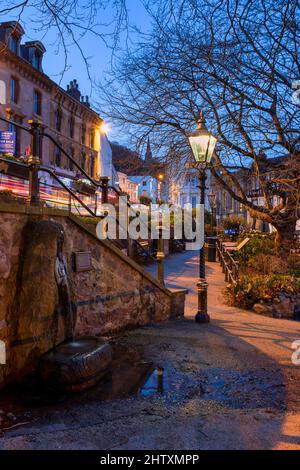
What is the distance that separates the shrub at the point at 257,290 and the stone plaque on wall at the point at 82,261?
501cm

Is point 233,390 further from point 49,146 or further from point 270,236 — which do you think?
point 49,146

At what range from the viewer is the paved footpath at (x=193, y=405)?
3123 millimetres

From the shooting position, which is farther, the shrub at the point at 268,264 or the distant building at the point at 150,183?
the distant building at the point at 150,183

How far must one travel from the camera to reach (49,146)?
29.5 meters

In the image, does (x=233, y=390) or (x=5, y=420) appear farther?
(x=233, y=390)

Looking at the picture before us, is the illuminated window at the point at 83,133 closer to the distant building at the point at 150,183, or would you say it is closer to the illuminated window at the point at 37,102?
the distant building at the point at 150,183

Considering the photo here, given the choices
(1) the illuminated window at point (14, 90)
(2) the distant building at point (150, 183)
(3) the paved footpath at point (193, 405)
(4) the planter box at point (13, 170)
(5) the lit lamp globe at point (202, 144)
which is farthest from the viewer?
(1) the illuminated window at point (14, 90)

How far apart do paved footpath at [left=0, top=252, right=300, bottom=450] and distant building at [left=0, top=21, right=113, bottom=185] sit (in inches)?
710

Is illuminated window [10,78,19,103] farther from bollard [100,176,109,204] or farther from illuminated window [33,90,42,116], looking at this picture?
bollard [100,176,109,204]

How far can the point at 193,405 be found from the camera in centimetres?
394

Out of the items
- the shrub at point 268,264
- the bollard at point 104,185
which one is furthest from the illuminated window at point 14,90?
the bollard at point 104,185

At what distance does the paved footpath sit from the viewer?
10.2 feet

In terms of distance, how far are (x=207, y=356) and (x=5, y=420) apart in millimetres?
2987
